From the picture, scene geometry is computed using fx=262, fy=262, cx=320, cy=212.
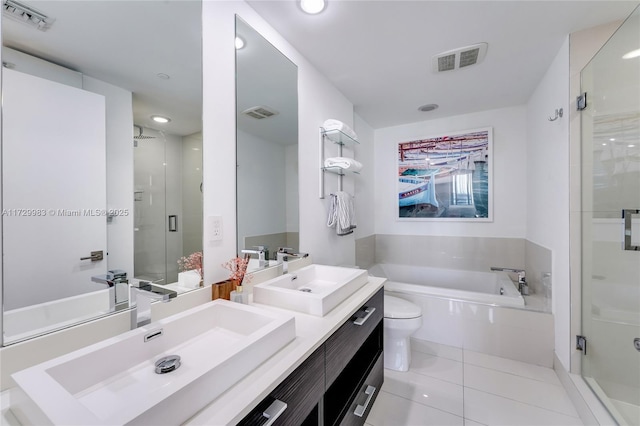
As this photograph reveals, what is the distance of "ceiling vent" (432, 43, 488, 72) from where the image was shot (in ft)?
6.25

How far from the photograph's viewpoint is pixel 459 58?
6.66ft

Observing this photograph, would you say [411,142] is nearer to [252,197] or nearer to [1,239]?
[252,197]

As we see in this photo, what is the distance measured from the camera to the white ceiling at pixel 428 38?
5.02 ft

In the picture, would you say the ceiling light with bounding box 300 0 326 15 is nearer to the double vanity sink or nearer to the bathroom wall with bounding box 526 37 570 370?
the double vanity sink

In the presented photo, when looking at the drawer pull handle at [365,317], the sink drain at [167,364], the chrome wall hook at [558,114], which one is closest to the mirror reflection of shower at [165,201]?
the sink drain at [167,364]

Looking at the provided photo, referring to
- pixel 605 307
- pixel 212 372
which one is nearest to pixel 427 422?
pixel 605 307

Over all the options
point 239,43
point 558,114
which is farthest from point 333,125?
point 558,114

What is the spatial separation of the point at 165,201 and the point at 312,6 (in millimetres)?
1349

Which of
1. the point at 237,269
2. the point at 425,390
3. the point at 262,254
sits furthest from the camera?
the point at 425,390

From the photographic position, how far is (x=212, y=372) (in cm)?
62

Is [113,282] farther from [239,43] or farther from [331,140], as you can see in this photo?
[331,140]

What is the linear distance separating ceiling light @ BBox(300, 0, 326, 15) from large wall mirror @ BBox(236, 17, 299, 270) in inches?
11.9

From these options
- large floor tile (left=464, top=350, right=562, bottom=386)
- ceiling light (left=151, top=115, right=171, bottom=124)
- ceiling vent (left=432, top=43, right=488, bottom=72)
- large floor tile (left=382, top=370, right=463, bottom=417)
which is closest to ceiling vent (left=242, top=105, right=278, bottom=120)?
ceiling light (left=151, top=115, right=171, bottom=124)

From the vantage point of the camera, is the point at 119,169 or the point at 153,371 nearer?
the point at 153,371
